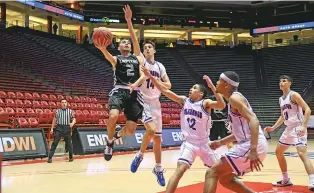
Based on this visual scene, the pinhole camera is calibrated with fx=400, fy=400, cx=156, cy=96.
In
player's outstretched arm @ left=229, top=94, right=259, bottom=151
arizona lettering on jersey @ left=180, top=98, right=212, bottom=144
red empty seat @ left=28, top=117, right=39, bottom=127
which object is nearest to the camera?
player's outstretched arm @ left=229, top=94, right=259, bottom=151

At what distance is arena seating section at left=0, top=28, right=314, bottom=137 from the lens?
16562mm

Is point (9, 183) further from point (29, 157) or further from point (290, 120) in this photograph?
point (290, 120)

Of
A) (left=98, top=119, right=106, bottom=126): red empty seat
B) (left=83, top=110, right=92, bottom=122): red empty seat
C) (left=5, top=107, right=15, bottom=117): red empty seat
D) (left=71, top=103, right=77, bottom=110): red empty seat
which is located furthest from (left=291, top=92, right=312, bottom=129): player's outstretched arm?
(left=71, top=103, right=77, bottom=110): red empty seat

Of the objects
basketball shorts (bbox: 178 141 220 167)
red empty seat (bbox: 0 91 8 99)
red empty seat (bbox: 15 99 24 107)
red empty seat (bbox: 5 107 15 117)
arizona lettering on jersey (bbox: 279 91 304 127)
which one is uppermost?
arizona lettering on jersey (bbox: 279 91 304 127)

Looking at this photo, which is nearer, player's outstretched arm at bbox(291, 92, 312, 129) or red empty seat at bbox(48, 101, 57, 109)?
player's outstretched arm at bbox(291, 92, 312, 129)

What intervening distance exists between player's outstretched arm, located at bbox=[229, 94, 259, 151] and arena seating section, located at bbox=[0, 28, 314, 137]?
1090 centimetres

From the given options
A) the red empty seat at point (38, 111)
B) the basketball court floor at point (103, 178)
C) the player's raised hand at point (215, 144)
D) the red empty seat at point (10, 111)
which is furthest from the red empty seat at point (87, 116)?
the player's raised hand at point (215, 144)

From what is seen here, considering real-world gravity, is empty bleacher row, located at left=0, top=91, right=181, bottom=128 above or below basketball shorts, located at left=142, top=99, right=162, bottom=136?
below

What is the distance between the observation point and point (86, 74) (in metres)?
25.3

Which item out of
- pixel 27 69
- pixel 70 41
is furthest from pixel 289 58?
pixel 27 69

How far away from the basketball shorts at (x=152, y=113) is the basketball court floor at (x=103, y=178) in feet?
3.41

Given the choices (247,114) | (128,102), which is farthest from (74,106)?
(247,114)

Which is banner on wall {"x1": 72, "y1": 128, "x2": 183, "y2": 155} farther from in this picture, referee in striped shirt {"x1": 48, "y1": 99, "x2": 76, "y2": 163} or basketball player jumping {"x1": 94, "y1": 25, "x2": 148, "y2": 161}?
basketball player jumping {"x1": 94, "y1": 25, "x2": 148, "y2": 161}

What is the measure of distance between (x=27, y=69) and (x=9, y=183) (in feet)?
51.9
